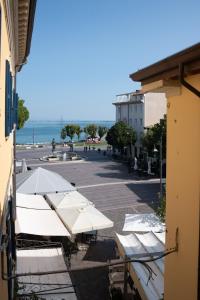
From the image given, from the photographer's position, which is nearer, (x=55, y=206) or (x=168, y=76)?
(x=168, y=76)

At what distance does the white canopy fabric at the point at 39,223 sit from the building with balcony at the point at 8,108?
5.55 m

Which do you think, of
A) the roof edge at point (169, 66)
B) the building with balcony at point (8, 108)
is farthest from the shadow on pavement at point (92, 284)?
the roof edge at point (169, 66)

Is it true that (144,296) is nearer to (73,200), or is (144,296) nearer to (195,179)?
(195,179)

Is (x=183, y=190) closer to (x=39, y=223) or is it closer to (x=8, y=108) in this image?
(x=8, y=108)

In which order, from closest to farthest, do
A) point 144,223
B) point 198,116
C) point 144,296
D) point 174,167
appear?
point 198,116 → point 174,167 → point 144,296 → point 144,223

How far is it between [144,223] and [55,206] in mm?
3967

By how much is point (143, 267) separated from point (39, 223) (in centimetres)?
620

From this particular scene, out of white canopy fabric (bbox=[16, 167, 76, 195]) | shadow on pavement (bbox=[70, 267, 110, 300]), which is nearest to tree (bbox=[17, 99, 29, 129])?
white canopy fabric (bbox=[16, 167, 76, 195])

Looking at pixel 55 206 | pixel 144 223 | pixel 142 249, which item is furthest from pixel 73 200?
pixel 142 249

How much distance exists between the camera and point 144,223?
16.7 m

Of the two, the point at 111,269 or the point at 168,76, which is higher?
the point at 168,76

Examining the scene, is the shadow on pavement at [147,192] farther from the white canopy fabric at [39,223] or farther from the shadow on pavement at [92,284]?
the shadow on pavement at [92,284]

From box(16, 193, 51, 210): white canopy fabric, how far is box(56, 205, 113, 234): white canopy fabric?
0.85 meters

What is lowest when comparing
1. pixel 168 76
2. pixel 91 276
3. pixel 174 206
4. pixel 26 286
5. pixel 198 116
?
pixel 91 276
